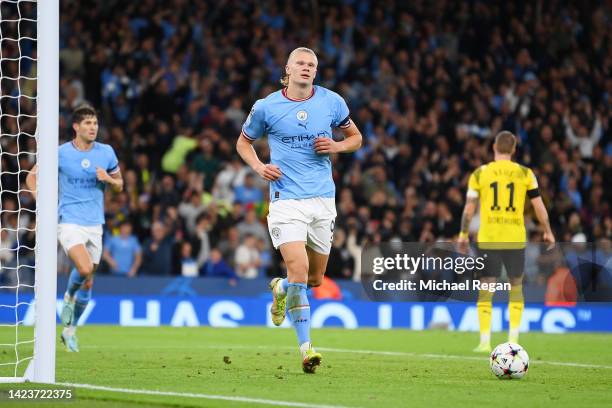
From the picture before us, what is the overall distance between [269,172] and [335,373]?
5.75 ft

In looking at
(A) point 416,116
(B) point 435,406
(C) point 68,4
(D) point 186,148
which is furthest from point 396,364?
(C) point 68,4

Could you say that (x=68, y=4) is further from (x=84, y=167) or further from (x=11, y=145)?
(x=84, y=167)

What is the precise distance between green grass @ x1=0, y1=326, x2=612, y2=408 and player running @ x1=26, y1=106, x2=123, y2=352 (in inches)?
28.7

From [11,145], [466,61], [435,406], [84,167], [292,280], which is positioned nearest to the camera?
[435,406]

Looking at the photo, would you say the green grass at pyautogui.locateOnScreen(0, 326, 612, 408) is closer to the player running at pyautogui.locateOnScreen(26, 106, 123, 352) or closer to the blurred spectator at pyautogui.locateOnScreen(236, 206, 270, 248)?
the player running at pyautogui.locateOnScreen(26, 106, 123, 352)

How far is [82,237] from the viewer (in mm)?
12664

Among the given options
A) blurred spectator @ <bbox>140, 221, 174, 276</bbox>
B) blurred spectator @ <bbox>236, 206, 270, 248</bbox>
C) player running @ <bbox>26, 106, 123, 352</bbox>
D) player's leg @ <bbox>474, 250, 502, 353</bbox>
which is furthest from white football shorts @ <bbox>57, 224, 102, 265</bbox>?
blurred spectator @ <bbox>236, 206, 270, 248</bbox>

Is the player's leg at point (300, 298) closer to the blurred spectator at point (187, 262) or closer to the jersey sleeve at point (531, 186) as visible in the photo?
the jersey sleeve at point (531, 186)

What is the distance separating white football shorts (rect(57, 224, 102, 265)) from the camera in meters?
12.6

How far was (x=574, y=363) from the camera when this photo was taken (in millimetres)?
11406

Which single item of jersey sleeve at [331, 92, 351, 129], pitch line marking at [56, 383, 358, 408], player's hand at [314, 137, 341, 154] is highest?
jersey sleeve at [331, 92, 351, 129]

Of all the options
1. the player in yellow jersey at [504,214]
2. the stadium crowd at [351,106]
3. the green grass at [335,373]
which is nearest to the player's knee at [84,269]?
the green grass at [335,373]

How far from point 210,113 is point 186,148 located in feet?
3.77

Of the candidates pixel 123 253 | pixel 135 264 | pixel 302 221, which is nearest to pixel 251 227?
pixel 135 264
